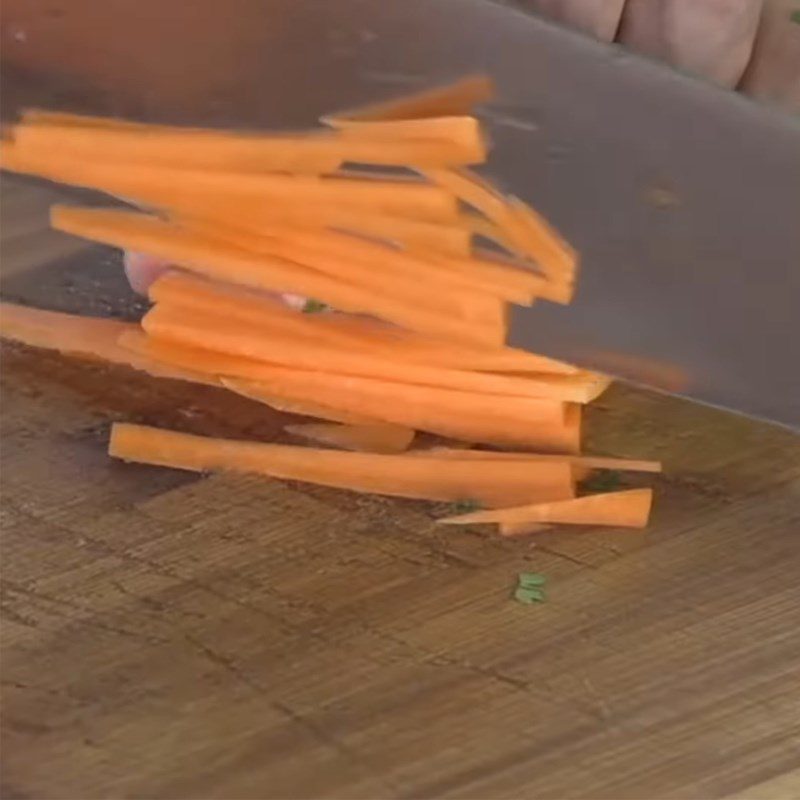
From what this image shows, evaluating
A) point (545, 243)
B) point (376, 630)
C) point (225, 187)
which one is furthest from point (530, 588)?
point (225, 187)

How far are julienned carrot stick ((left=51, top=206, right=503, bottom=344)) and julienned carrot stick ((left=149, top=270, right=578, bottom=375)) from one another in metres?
0.01

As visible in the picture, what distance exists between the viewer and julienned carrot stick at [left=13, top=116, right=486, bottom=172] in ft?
3.39

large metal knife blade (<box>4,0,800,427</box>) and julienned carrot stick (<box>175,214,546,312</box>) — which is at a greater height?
large metal knife blade (<box>4,0,800,427</box>)

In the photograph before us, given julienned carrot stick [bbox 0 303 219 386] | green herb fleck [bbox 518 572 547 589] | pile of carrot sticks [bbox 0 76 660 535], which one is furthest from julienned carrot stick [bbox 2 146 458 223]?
green herb fleck [bbox 518 572 547 589]

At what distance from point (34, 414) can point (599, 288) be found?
1.41 ft

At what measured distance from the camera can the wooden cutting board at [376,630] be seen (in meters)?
0.94

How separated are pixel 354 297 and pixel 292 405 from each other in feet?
0.33

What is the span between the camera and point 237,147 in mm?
1091

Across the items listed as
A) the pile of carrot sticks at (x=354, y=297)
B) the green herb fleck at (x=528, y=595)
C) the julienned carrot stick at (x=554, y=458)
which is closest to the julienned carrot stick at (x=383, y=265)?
the pile of carrot sticks at (x=354, y=297)

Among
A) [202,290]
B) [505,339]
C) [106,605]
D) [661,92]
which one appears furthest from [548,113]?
[106,605]

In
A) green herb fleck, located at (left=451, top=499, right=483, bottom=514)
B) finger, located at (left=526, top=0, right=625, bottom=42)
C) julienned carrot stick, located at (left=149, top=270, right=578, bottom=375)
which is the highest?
finger, located at (left=526, top=0, right=625, bottom=42)

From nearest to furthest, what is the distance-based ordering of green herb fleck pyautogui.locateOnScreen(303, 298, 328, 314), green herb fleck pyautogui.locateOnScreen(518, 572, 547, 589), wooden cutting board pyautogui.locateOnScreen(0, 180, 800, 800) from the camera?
wooden cutting board pyautogui.locateOnScreen(0, 180, 800, 800), green herb fleck pyautogui.locateOnScreen(518, 572, 547, 589), green herb fleck pyautogui.locateOnScreen(303, 298, 328, 314)

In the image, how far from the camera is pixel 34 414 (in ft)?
3.83

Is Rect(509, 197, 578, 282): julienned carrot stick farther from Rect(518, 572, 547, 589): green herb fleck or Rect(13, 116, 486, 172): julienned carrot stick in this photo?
Rect(518, 572, 547, 589): green herb fleck
